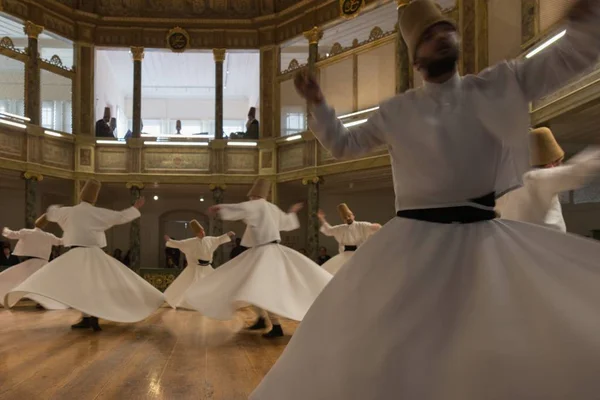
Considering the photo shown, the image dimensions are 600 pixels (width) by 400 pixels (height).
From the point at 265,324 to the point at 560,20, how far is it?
5.33 meters

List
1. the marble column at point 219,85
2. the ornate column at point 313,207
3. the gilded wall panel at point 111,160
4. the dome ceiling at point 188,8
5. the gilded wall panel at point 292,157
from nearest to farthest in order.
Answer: the ornate column at point 313,207 → the gilded wall panel at point 292,157 → the gilded wall panel at point 111,160 → the dome ceiling at point 188,8 → the marble column at point 219,85

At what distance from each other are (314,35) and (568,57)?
12.9 meters

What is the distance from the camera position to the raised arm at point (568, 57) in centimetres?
163

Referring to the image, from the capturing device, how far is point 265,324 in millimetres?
6508

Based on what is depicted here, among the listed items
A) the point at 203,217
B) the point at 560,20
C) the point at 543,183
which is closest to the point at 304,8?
the point at 203,217

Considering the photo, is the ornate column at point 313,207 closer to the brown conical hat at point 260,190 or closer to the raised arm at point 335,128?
the brown conical hat at point 260,190

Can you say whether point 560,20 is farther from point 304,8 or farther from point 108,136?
point 108,136

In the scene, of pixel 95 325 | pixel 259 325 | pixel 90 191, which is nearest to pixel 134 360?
pixel 95 325

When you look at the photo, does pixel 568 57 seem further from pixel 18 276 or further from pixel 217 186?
pixel 217 186

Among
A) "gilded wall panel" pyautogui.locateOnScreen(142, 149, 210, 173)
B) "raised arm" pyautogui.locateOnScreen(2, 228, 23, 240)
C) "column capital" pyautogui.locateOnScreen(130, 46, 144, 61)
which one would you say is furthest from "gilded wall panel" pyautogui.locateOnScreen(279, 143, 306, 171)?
"raised arm" pyautogui.locateOnScreen(2, 228, 23, 240)

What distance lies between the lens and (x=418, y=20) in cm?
191

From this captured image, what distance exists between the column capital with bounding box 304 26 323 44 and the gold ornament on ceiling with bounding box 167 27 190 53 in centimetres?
324

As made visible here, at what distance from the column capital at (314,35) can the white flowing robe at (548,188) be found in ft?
36.0

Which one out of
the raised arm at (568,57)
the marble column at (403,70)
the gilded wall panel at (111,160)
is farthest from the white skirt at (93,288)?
the gilded wall panel at (111,160)
